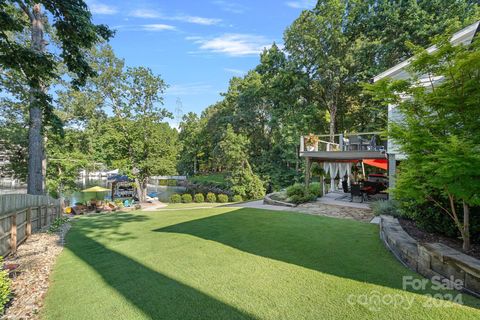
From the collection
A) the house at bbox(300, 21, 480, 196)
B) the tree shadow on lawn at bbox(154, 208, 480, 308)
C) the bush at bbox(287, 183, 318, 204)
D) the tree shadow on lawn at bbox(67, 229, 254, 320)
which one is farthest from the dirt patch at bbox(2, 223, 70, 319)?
the house at bbox(300, 21, 480, 196)

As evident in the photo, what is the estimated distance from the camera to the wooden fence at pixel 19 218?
A: 5.36m

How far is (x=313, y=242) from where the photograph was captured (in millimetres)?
5582

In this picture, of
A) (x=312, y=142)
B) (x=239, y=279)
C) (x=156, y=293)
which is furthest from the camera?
(x=312, y=142)

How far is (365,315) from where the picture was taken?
282 cm

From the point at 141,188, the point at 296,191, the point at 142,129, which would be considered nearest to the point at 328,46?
the point at 296,191

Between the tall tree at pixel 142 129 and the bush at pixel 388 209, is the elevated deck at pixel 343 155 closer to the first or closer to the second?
the bush at pixel 388 209

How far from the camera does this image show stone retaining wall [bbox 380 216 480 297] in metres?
3.21

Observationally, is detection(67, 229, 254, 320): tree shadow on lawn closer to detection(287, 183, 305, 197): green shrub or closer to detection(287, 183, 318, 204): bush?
detection(287, 183, 318, 204): bush

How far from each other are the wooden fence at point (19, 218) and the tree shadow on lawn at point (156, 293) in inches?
75.1

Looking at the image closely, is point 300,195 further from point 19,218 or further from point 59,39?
point 59,39

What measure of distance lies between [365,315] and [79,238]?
7.54 m

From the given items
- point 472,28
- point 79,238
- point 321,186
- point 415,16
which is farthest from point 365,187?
point 415,16

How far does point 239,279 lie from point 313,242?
7.86 ft

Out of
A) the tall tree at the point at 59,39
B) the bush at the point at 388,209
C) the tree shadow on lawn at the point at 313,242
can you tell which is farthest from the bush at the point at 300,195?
the tall tree at the point at 59,39
